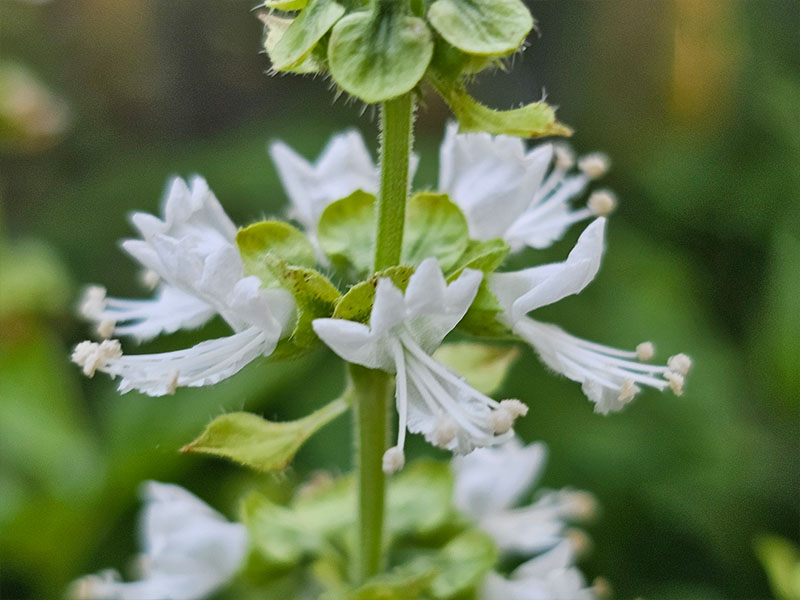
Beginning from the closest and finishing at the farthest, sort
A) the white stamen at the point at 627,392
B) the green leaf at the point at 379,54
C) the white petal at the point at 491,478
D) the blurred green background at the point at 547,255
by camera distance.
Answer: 1. the green leaf at the point at 379,54
2. the white stamen at the point at 627,392
3. the white petal at the point at 491,478
4. the blurred green background at the point at 547,255

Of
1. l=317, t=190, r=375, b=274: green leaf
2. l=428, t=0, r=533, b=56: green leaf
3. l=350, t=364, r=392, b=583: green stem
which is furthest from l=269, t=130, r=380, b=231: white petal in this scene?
l=428, t=0, r=533, b=56: green leaf

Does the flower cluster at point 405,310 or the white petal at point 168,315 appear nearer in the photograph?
the flower cluster at point 405,310

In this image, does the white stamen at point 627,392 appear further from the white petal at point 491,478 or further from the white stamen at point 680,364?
the white petal at point 491,478

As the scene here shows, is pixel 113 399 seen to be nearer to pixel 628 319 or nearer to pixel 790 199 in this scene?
pixel 628 319

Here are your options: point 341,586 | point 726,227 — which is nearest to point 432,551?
point 341,586

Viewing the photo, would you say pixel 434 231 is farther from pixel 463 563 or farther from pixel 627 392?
pixel 463 563

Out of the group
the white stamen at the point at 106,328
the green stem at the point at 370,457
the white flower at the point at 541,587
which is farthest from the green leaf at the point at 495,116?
the white flower at the point at 541,587

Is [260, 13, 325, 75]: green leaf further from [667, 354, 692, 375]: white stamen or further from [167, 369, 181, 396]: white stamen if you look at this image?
[667, 354, 692, 375]: white stamen
